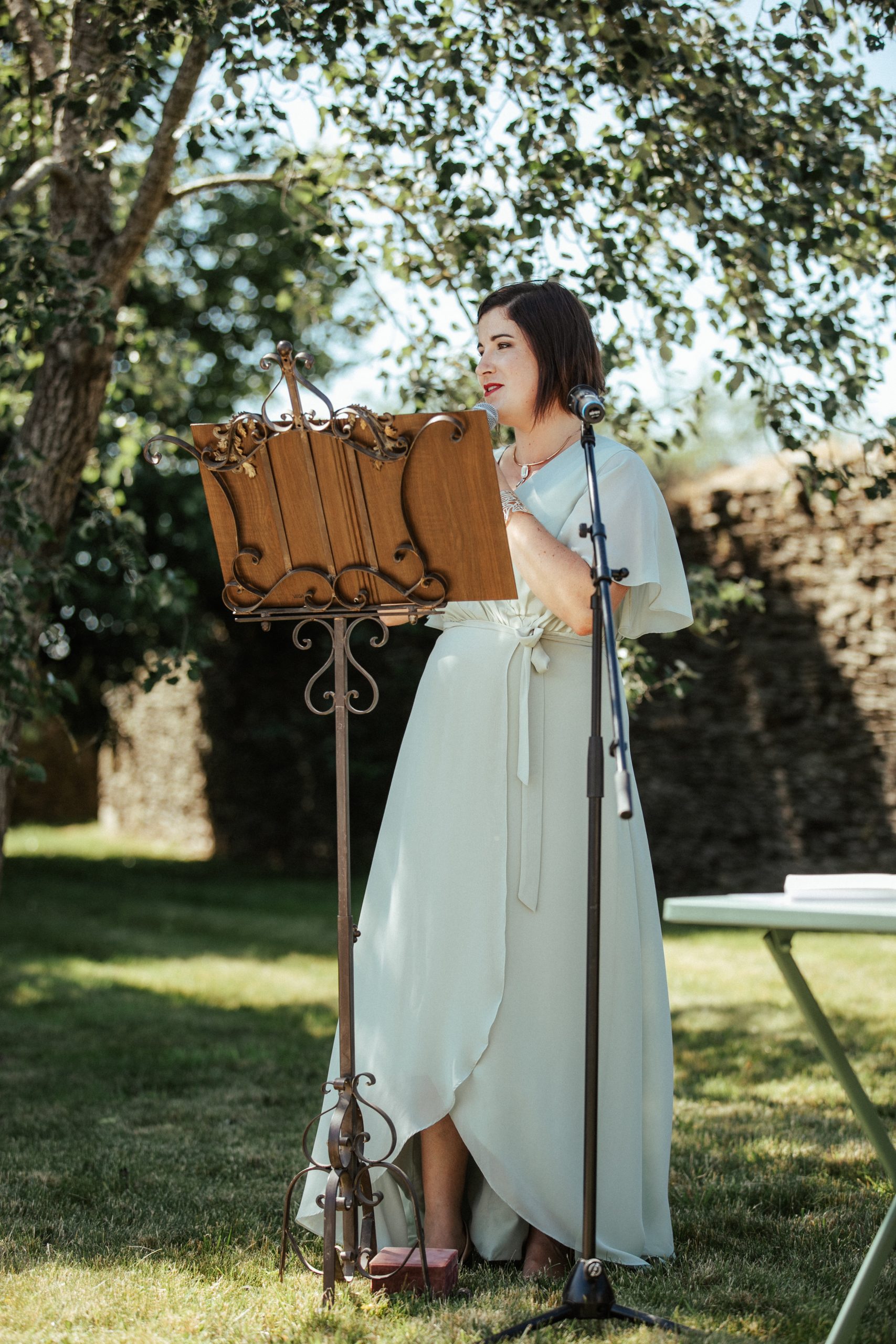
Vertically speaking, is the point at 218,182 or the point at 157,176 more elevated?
the point at 218,182

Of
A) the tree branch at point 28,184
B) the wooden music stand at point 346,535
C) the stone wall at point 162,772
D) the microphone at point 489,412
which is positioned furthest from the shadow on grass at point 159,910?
the microphone at point 489,412

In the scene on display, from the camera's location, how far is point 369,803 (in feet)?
36.0

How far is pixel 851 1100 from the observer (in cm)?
188

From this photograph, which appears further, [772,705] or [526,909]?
[772,705]

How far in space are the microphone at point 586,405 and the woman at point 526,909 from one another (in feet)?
0.74

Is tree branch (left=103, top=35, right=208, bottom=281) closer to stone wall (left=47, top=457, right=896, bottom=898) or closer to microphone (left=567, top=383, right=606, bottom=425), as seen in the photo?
microphone (left=567, top=383, right=606, bottom=425)

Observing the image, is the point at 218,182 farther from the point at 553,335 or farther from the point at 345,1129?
the point at 345,1129

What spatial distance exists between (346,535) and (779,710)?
6974 millimetres

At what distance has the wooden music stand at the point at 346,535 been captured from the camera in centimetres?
206

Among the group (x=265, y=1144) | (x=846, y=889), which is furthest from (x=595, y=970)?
(x=265, y=1144)

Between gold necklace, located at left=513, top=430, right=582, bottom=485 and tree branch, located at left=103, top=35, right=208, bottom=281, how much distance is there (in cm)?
223

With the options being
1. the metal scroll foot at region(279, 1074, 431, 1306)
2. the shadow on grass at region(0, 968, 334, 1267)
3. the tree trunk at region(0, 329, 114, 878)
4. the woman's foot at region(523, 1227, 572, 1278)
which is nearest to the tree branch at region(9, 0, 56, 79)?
the tree trunk at region(0, 329, 114, 878)

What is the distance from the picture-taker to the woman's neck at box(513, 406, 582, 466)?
2473 millimetres

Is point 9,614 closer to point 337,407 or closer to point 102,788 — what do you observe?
point 337,407
